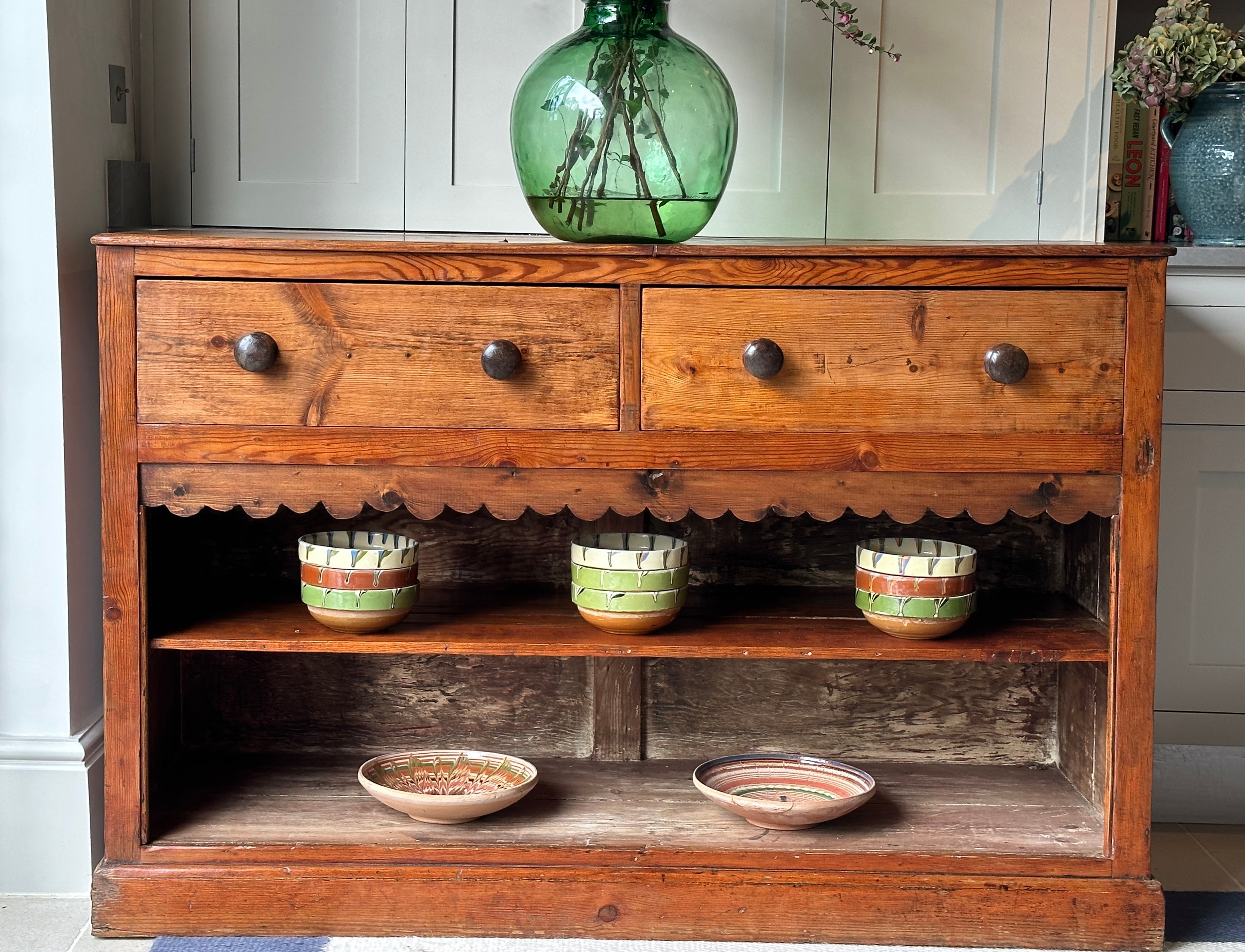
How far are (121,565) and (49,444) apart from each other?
0.23 m

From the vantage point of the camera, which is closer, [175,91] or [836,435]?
[836,435]

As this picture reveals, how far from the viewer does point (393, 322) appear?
148cm

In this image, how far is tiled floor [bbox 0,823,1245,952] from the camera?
5.01 feet

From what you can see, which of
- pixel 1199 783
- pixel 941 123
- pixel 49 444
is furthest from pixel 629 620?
pixel 1199 783

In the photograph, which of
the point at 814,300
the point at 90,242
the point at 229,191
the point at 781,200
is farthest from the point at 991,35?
the point at 90,242

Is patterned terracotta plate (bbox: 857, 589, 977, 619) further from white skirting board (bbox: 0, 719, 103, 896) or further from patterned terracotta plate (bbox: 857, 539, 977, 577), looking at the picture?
white skirting board (bbox: 0, 719, 103, 896)

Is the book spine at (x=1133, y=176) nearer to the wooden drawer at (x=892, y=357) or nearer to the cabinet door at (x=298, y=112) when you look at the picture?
the wooden drawer at (x=892, y=357)

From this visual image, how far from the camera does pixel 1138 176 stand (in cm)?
202

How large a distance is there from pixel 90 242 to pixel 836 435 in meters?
1.05

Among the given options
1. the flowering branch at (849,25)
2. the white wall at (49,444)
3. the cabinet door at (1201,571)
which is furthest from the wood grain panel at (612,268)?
the cabinet door at (1201,571)

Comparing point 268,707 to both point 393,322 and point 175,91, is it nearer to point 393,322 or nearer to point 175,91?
point 393,322

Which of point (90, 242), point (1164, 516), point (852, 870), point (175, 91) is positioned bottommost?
point (852, 870)

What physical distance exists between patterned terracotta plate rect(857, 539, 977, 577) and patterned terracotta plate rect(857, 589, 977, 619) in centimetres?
3

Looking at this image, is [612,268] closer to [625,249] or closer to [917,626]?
[625,249]
